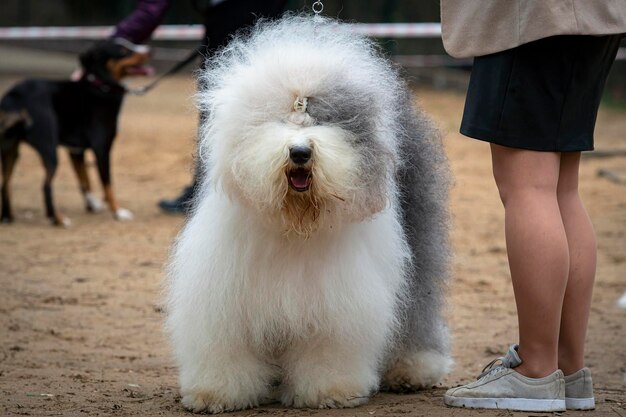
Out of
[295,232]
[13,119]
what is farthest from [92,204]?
[295,232]

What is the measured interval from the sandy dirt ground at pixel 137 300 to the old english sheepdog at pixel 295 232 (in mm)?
158

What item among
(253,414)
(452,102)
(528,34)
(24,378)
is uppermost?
(528,34)

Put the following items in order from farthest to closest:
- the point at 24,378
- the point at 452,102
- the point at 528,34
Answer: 1. the point at 452,102
2. the point at 24,378
3. the point at 528,34

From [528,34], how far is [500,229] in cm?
459

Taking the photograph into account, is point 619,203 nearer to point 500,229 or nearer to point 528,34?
point 500,229

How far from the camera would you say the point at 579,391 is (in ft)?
11.3

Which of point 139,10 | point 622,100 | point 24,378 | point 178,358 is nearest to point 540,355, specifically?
point 178,358

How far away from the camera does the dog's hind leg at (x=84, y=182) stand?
8.54 m

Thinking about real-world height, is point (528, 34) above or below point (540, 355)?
above

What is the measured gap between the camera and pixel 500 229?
757 centimetres

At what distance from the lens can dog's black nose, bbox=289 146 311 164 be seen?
10.1 ft

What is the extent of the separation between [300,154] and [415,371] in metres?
1.18

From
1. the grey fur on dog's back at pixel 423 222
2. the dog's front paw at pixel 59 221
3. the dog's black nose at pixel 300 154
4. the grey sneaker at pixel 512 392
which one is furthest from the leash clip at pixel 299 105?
the dog's front paw at pixel 59 221

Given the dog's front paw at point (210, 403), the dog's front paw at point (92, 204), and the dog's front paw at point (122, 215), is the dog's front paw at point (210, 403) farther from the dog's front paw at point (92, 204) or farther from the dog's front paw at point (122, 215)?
the dog's front paw at point (92, 204)
